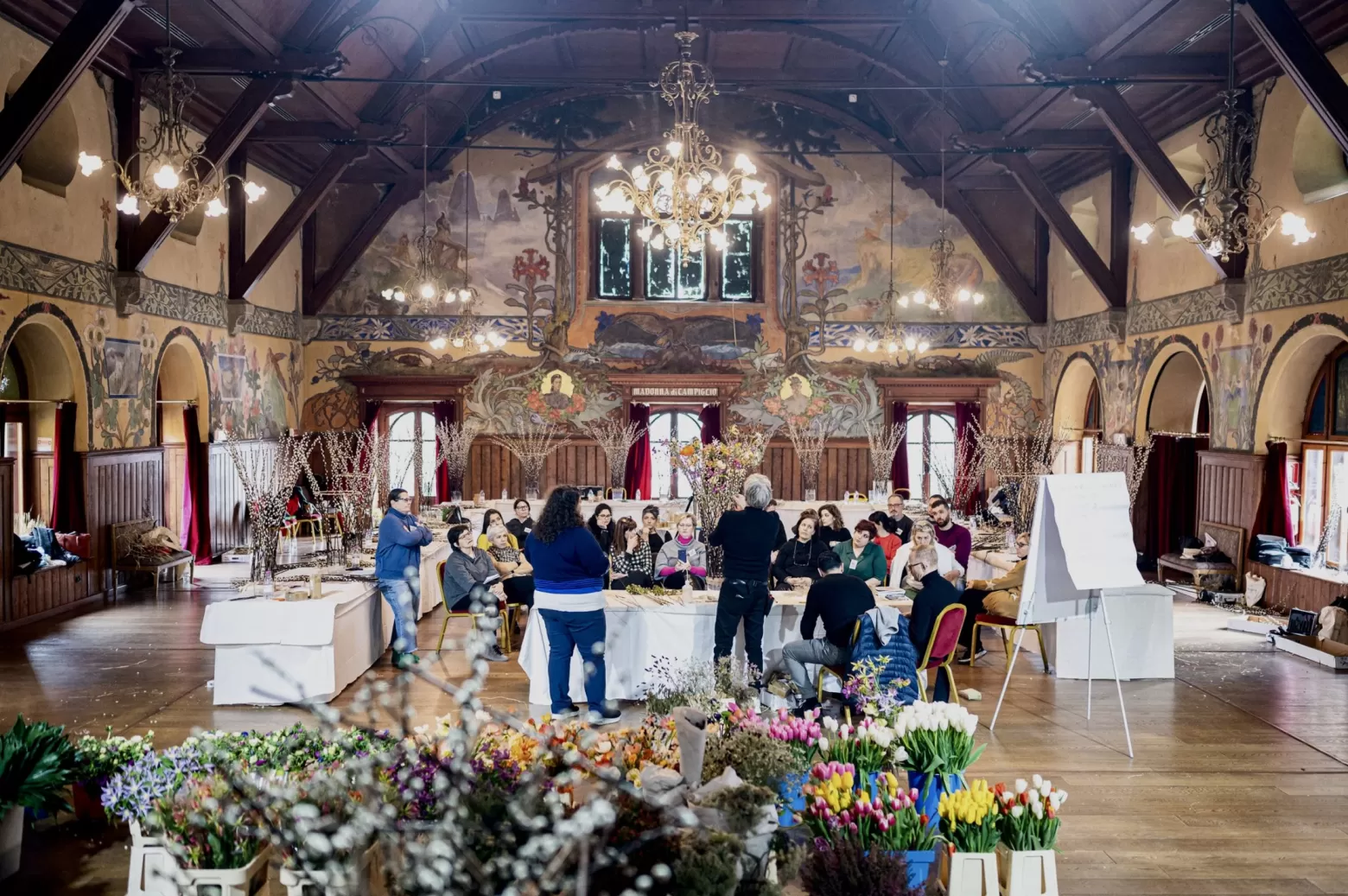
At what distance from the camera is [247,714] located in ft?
23.0

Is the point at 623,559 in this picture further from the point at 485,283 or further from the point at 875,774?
the point at 485,283

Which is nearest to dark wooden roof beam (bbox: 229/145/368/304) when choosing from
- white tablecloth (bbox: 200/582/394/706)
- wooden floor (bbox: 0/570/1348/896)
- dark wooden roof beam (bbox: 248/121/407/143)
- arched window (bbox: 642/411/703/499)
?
dark wooden roof beam (bbox: 248/121/407/143)

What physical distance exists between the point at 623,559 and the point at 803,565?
4.42ft

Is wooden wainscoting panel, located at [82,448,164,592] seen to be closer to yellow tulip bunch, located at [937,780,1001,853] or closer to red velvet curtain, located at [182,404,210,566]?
red velvet curtain, located at [182,404,210,566]

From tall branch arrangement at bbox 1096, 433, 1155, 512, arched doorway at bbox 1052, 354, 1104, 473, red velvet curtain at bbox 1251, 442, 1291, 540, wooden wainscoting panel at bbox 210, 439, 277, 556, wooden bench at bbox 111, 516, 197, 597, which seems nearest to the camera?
red velvet curtain at bbox 1251, 442, 1291, 540

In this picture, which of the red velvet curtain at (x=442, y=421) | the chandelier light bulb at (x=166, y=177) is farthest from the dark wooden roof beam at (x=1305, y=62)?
the red velvet curtain at (x=442, y=421)

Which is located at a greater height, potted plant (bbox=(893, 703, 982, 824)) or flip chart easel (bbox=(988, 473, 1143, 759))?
flip chart easel (bbox=(988, 473, 1143, 759))

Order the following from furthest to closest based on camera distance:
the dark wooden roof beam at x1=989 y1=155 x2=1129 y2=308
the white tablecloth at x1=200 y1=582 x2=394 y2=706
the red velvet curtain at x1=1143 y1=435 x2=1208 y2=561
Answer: the dark wooden roof beam at x1=989 y1=155 x2=1129 y2=308, the red velvet curtain at x1=1143 y1=435 x2=1208 y2=561, the white tablecloth at x1=200 y1=582 x2=394 y2=706

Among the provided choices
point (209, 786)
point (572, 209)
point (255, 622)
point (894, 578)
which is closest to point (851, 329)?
point (572, 209)

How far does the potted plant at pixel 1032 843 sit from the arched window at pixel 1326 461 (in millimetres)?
7822

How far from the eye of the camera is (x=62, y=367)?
10727mm

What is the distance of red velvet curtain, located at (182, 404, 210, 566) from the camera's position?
13555mm

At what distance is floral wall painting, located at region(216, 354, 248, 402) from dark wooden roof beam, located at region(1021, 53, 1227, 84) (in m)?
10.00

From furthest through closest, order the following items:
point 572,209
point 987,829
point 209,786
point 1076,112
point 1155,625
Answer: point 572,209, point 1076,112, point 1155,625, point 987,829, point 209,786
